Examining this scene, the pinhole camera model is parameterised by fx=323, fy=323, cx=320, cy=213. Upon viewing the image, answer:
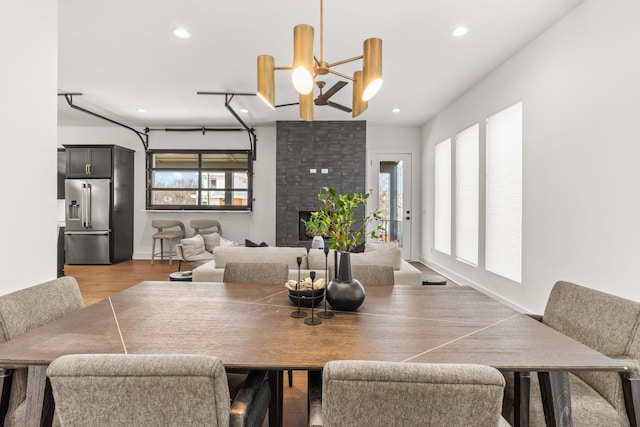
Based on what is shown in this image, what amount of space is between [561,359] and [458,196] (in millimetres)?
4297

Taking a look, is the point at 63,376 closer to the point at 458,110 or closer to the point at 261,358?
the point at 261,358

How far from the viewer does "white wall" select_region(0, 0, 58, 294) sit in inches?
72.6

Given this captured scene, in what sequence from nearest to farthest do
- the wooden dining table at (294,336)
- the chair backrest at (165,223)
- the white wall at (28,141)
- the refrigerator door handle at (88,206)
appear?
the wooden dining table at (294,336) < the white wall at (28,141) < the refrigerator door handle at (88,206) < the chair backrest at (165,223)

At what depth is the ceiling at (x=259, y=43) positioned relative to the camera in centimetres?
270

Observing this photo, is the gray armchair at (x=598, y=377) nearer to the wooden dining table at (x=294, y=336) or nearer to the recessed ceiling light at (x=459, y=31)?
the wooden dining table at (x=294, y=336)

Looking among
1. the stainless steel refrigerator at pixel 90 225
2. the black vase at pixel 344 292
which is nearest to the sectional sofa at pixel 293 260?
the black vase at pixel 344 292

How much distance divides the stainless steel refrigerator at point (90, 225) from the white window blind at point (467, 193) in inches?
242

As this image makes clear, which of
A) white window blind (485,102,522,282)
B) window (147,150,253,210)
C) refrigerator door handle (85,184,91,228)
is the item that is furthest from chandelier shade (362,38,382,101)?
refrigerator door handle (85,184,91,228)

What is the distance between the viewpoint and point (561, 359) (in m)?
0.96

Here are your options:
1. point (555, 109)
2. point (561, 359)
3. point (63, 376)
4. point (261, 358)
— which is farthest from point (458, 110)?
point (63, 376)

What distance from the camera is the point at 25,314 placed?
1.26m

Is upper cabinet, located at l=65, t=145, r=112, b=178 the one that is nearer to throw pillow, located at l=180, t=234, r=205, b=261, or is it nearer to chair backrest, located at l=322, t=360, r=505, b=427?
throw pillow, located at l=180, t=234, r=205, b=261

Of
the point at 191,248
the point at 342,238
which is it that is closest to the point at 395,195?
the point at 191,248

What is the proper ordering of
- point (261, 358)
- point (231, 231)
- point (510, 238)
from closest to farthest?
point (261, 358)
point (510, 238)
point (231, 231)
